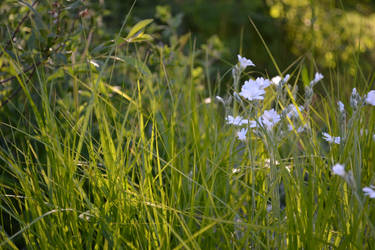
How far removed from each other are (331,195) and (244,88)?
371mm

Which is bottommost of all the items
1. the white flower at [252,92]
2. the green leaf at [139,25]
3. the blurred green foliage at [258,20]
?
the blurred green foliage at [258,20]

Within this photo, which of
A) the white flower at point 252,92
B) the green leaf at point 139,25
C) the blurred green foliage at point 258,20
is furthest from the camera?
the blurred green foliage at point 258,20

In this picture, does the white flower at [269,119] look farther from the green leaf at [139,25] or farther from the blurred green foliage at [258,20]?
the blurred green foliage at [258,20]

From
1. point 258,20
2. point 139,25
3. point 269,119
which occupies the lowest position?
point 258,20

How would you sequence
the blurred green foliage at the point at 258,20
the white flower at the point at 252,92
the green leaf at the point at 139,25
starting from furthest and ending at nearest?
the blurred green foliage at the point at 258,20
the green leaf at the point at 139,25
the white flower at the point at 252,92

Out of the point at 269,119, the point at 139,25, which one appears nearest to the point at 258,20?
the point at 139,25

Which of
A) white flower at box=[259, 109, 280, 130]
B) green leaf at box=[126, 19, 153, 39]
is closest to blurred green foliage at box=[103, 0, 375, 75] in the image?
green leaf at box=[126, 19, 153, 39]

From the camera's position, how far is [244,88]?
115cm

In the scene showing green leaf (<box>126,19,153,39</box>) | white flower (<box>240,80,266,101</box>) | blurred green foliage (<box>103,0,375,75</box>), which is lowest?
blurred green foliage (<box>103,0,375,75</box>)

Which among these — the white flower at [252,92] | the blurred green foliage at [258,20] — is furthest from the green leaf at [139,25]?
the blurred green foliage at [258,20]

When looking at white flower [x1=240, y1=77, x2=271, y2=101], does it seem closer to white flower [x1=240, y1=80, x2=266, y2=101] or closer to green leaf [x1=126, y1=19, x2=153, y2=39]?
white flower [x1=240, y1=80, x2=266, y2=101]

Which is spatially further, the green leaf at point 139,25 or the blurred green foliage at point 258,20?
the blurred green foliage at point 258,20

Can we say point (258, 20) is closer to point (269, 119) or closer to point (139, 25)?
point (139, 25)

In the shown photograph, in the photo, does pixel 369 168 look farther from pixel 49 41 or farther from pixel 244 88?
pixel 49 41
